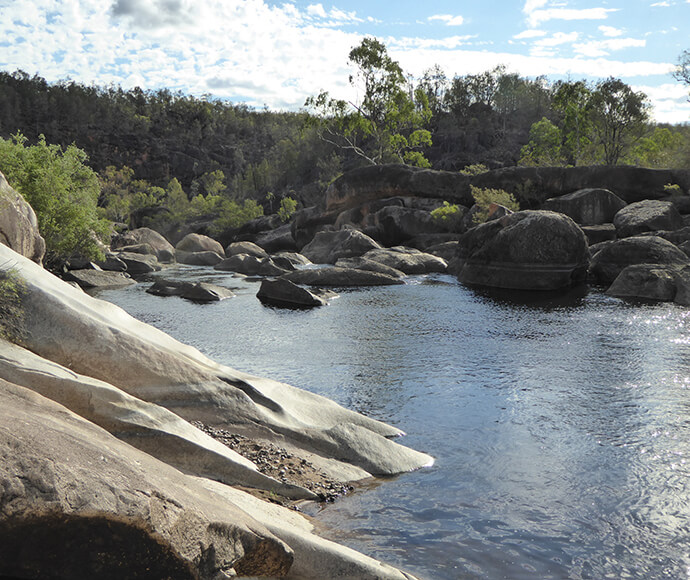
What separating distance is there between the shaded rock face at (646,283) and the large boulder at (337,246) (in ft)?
68.8

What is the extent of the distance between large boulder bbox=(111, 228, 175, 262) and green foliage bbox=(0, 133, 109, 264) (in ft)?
69.3

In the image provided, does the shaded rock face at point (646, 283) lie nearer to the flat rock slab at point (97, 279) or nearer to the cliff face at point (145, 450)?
the cliff face at point (145, 450)

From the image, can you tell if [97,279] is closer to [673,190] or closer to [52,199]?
[52,199]

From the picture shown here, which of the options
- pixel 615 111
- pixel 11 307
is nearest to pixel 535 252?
pixel 11 307

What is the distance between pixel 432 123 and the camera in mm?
121125

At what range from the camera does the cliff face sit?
4656 millimetres

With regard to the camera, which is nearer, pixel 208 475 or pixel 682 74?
pixel 208 475

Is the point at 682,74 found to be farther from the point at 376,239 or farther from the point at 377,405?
the point at 377,405

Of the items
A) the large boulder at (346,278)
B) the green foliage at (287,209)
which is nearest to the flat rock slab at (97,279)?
the large boulder at (346,278)

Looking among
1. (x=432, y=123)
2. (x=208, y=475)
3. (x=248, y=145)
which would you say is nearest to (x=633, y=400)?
(x=208, y=475)

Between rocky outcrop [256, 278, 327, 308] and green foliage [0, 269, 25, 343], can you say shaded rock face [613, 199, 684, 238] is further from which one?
green foliage [0, 269, 25, 343]

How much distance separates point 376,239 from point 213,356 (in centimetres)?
3925

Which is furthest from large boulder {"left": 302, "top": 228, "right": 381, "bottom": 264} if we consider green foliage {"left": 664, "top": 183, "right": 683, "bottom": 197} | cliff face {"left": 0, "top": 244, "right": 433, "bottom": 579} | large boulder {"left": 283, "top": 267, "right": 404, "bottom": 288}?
cliff face {"left": 0, "top": 244, "right": 433, "bottom": 579}

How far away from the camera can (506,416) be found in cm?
1292
